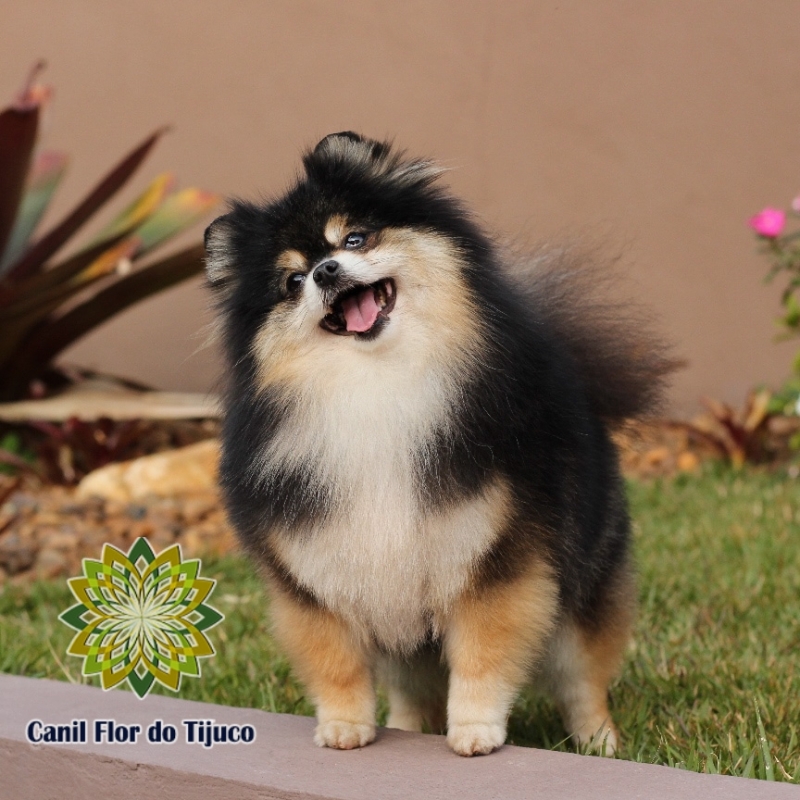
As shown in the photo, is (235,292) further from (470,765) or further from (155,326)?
(155,326)

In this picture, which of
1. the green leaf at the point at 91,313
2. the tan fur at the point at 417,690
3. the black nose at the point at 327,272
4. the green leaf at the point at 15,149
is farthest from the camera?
the green leaf at the point at 91,313

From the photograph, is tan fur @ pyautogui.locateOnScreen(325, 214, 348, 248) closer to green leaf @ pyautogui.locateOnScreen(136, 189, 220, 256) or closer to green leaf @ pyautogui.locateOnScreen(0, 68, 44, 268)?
green leaf @ pyautogui.locateOnScreen(0, 68, 44, 268)

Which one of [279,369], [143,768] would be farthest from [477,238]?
[143,768]

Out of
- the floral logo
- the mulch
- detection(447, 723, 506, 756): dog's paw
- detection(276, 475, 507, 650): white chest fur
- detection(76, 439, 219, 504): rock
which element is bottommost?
the mulch

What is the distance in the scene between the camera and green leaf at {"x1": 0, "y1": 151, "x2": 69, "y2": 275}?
6.63 meters

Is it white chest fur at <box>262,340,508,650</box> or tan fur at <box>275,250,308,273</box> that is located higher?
tan fur at <box>275,250,308,273</box>

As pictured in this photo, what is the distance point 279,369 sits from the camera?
2451mm

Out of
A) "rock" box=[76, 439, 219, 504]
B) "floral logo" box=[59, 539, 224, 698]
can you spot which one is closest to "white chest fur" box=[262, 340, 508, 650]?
"floral logo" box=[59, 539, 224, 698]

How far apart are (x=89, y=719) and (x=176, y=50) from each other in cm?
549

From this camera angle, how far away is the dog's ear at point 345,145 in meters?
2.50

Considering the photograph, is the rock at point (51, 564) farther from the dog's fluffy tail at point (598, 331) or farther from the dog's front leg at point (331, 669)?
the dog's fluffy tail at point (598, 331)

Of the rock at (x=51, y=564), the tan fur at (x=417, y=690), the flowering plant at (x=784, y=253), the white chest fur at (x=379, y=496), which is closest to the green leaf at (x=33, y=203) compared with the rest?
the rock at (x=51, y=564)

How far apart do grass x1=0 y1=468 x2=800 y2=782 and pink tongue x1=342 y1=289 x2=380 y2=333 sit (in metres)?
0.87

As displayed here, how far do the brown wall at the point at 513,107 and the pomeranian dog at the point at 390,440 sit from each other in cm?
410
